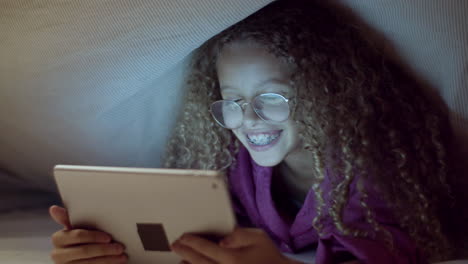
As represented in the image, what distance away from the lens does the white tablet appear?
1.87 feet

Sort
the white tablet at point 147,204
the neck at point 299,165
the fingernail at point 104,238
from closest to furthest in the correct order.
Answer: the white tablet at point 147,204
the fingernail at point 104,238
the neck at point 299,165

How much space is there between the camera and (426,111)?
71 cm

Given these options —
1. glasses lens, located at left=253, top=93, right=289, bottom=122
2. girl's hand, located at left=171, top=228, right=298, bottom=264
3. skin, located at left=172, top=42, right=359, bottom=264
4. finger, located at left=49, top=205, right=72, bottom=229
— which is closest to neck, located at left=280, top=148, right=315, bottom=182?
Result: skin, located at left=172, top=42, right=359, bottom=264

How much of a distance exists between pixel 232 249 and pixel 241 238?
2cm

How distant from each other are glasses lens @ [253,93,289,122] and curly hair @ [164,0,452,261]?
0.7 inches

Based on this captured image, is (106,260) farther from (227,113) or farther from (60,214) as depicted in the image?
(227,113)

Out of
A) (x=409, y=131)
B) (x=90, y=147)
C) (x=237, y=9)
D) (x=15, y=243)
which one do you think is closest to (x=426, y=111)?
(x=409, y=131)

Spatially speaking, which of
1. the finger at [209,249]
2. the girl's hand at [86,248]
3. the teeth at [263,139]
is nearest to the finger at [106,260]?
the girl's hand at [86,248]

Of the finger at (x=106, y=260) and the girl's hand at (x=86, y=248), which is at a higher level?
the girl's hand at (x=86, y=248)

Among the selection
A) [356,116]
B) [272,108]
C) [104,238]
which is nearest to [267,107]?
[272,108]

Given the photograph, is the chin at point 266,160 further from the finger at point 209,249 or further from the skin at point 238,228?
the finger at point 209,249

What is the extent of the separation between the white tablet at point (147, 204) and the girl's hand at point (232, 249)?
0.05 ft

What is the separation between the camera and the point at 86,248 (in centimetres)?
67

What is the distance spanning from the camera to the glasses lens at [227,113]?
0.73 meters
